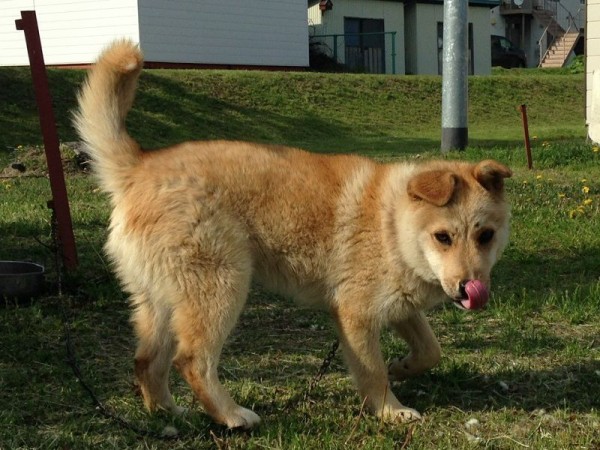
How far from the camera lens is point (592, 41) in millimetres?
17062

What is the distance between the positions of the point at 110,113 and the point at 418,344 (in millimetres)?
1981

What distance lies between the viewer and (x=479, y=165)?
446 cm

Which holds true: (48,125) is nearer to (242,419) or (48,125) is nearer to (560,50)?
(242,419)

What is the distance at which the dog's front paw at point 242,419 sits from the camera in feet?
13.3

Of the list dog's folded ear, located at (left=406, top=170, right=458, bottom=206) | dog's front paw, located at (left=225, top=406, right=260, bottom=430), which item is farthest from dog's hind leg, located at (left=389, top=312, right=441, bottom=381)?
dog's front paw, located at (left=225, top=406, right=260, bottom=430)

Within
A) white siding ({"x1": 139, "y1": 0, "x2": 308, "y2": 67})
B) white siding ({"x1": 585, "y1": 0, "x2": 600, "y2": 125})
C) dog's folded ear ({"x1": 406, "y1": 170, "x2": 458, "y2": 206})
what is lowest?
dog's folded ear ({"x1": 406, "y1": 170, "x2": 458, "y2": 206})

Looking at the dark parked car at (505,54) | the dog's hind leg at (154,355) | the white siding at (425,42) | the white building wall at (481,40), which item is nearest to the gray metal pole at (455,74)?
the dog's hind leg at (154,355)

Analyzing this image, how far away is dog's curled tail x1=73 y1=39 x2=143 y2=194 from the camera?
440 centimetres

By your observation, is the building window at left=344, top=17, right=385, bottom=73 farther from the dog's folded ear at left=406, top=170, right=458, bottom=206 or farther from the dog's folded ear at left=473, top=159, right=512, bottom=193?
the dog's folded ear at left=406, top=170, right=458, bottom=206

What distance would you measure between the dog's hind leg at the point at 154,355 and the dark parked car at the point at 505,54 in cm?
4503

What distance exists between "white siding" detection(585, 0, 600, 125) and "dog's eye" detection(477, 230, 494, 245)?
13489 millimetres

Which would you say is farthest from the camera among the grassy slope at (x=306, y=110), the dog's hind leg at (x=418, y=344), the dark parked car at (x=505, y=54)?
the dark parked car at (x=505, y=54)

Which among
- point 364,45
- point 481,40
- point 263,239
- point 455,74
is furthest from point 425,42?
point 263,239

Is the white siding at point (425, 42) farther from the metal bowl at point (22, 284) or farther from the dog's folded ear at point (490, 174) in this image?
the dog's folded ear at point (490, 174)
